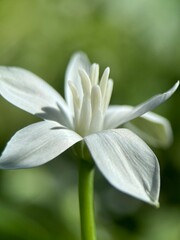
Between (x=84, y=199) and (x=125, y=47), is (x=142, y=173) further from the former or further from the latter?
(x=125, y=47)

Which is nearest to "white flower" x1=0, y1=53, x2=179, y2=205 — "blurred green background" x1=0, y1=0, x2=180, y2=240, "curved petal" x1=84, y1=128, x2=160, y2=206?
"curved petal" x1=84, y1=128, x2=160, y2=206

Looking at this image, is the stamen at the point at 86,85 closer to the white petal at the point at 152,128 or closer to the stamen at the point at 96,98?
the stamen at the point at 96,98

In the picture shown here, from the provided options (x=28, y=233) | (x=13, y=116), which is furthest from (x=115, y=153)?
(x=13, y=116)

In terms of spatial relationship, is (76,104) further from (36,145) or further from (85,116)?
(36,145)

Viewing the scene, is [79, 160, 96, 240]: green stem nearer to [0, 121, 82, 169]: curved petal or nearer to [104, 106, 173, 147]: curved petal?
[0, 121, 82, 169]: curved petal

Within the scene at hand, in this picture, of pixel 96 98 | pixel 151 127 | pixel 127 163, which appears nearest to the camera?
pixel 127 163

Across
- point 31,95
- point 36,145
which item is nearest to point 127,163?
point 36,145
